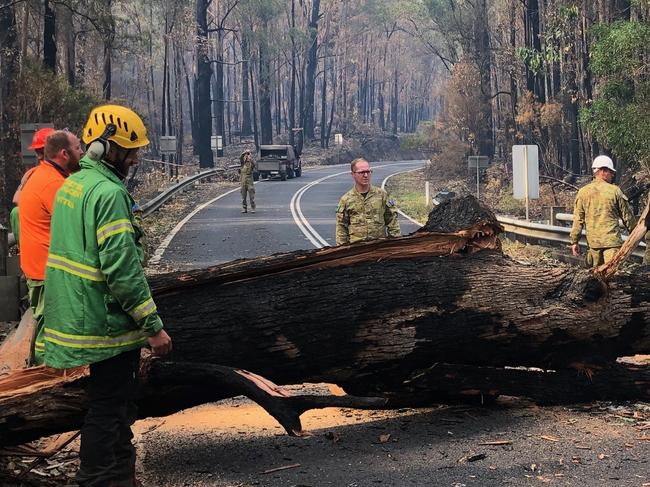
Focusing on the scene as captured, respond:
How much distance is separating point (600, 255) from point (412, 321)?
4120mm

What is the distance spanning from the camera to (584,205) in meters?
9.26

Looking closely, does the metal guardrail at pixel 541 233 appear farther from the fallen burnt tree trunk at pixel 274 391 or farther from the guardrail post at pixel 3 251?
the guardrail post at pixel 3 251

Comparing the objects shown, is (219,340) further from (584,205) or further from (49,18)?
(49,18)

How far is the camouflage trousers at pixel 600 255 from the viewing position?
906 cm

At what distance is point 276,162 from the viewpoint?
155 ft

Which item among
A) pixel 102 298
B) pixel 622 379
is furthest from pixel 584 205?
pixel 102 298

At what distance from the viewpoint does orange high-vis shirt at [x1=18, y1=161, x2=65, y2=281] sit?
594 centimetres

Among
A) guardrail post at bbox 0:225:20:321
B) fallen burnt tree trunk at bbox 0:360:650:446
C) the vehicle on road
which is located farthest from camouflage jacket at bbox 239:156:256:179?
fallen burnt tree trunk at bbox 0:360:650:446

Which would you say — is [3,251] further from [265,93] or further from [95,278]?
[265,93]

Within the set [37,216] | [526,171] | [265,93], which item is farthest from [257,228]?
[265,93]

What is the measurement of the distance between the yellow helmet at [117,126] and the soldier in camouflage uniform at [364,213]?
14.6 feet

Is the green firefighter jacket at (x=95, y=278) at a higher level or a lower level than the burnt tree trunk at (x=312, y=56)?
lower

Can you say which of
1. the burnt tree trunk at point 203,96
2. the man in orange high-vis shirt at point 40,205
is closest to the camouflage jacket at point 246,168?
the man in orange high-vis shirt at point 40,205

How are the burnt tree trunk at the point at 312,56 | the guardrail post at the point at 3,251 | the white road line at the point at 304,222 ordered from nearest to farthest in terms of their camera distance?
the guardrail post at the point at 3,251 < the white road line at the point at 304,222 < the burnt tree trunk at the point at 312,56
